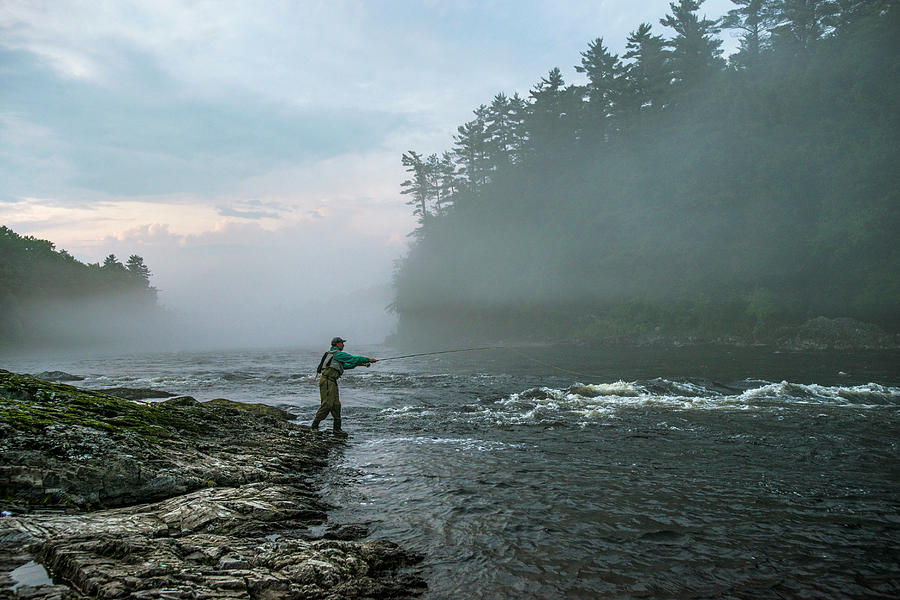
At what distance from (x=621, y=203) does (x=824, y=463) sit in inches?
1774

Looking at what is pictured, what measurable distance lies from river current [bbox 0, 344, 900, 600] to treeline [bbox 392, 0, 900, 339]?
21919 mm

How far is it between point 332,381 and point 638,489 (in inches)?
295

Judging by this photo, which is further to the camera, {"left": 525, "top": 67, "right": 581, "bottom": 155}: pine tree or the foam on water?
{"left": 525, "top": 67, "right": 581, "bottom": 155}: pine tree

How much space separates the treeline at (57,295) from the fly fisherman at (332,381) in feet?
237

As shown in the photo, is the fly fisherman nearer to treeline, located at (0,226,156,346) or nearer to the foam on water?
the foam on water

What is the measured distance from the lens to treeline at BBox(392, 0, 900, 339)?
1282 inches

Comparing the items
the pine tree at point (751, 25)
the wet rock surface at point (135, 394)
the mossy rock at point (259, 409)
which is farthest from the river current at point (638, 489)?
the pine tree at point (751, 25)

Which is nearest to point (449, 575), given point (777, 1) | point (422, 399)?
point (422, 399)

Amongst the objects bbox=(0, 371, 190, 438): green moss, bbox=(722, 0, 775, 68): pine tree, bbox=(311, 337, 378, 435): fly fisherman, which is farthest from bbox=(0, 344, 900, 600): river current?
bbox=(722, 0, 775, 68): pine tree

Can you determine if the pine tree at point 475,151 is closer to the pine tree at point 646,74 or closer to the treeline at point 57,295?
the pine tree at point 646,74

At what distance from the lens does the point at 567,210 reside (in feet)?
180

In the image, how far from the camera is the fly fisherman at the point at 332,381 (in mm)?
11398

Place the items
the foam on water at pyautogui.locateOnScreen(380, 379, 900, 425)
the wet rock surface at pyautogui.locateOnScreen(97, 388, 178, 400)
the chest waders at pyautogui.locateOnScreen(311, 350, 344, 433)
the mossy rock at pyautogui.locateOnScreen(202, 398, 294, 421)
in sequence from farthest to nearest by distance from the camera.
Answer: the wet rock surface at pyautogui.locateOnScreen(97, 388, 178, 400), the mossy rock at pyautogui.locateOnScreen(202, 398, 294, 421), the foam on water at pyautogui.locateOnScreen(380, 379, 900, 425), the chest waders at pyautogui.locateOnScreen(311, 350, 344, 433)

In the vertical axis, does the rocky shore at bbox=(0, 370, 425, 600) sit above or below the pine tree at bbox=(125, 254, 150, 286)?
below
